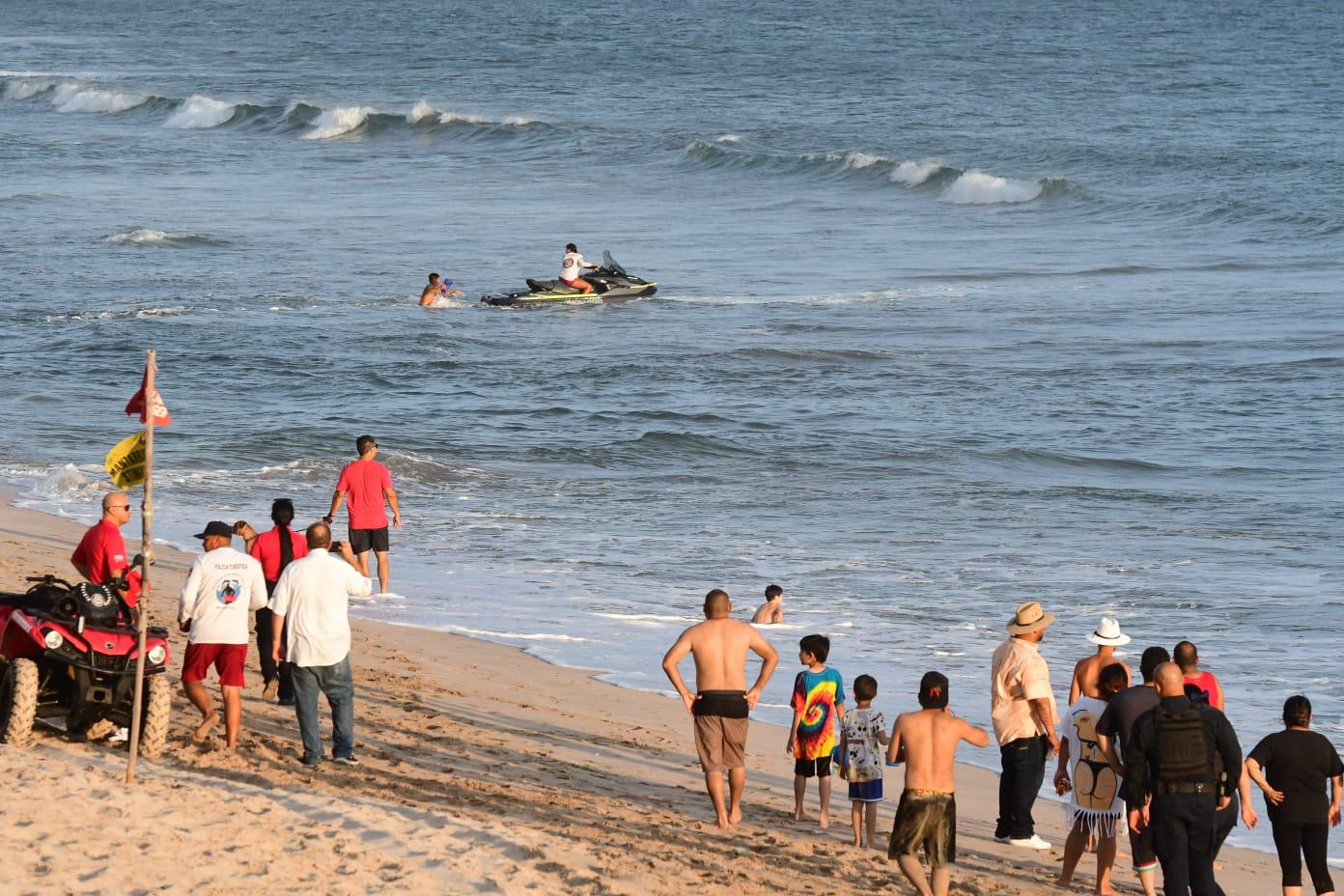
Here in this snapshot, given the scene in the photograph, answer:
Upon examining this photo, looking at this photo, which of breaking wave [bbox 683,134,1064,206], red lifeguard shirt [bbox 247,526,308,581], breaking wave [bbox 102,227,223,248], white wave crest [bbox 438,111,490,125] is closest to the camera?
red lifeguard shirt [bbox 247,526,308,581]

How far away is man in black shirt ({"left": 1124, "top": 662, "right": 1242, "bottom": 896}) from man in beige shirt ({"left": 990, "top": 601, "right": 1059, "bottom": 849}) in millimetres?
1116

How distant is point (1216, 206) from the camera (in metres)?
47.0

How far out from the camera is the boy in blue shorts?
935 centimetres

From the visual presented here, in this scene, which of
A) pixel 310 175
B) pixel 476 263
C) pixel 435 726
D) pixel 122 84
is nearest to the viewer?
pixel 435 726

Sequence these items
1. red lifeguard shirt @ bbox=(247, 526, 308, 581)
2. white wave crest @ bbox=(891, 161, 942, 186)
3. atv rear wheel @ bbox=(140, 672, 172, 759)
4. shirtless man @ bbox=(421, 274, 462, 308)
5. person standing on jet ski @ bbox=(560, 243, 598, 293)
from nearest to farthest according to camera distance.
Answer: atv rear wheel @ bbox=(140, 672, 172, 759) < red lifeguard shirt @ bbox=(247, 526, 308, 581) < shirtless man @ bbox=(421, 274, 462, 308) < person standing on jet ski @ bbox=(560, 243, 598, 293) < white wave crest @ bbox=(891, 161, 942, 186)

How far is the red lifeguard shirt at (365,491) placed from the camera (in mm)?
→ 14977

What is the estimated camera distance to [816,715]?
31.3ft

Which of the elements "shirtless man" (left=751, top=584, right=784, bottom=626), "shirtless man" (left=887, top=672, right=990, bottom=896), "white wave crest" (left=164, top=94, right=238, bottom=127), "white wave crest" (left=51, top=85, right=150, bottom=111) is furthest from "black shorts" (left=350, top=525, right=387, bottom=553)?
"white wave crest" (left=51, top=85, right=150, bottom=111)

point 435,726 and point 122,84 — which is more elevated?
point 122,84

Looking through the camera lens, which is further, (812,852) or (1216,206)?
(1216,206)

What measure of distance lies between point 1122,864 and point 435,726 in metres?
4.12

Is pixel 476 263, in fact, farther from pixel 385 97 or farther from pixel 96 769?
pixel 385 97

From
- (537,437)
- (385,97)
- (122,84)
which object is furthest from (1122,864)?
(122,84)

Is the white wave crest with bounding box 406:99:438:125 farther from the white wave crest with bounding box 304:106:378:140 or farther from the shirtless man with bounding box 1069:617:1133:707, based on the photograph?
the shirtless man with bounding box 1069:617:1133:707
